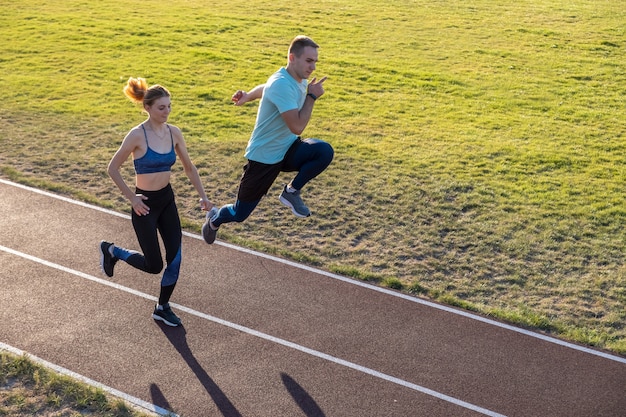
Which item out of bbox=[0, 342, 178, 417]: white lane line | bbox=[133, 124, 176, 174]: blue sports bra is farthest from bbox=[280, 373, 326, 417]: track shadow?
bbox=[133, 124, 176, 174]: blue sports bra

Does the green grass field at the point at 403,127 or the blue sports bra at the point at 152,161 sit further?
the green grass field at the point at 403,127

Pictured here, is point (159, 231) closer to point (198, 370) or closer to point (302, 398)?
point (198, 370)

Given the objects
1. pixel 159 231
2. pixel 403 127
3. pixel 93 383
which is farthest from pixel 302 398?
pixel 403 127

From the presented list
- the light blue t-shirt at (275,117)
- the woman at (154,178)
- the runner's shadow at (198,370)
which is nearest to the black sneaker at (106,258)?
the woman at (154,178)

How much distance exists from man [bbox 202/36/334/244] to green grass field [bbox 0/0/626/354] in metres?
1.97

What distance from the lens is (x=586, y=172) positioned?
46.3 feet

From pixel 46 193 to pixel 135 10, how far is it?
16069 millimetres

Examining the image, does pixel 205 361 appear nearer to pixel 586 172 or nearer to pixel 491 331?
pixel 491 331

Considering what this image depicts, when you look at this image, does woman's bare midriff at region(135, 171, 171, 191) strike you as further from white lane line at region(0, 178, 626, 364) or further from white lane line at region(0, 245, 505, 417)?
white lane line at region(0, 178, 626, 364)

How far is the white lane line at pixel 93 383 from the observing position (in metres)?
7.06

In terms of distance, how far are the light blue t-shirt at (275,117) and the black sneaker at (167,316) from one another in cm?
183

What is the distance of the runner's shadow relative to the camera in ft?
23.5

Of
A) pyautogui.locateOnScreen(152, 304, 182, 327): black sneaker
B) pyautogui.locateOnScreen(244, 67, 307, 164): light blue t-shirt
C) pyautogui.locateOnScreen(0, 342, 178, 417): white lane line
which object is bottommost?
pyautogui.locateOnScreen(0, 342, 178, 417): white lane line

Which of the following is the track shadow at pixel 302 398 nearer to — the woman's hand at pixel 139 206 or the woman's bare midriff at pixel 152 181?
the woman's hand at pixel 139 206
